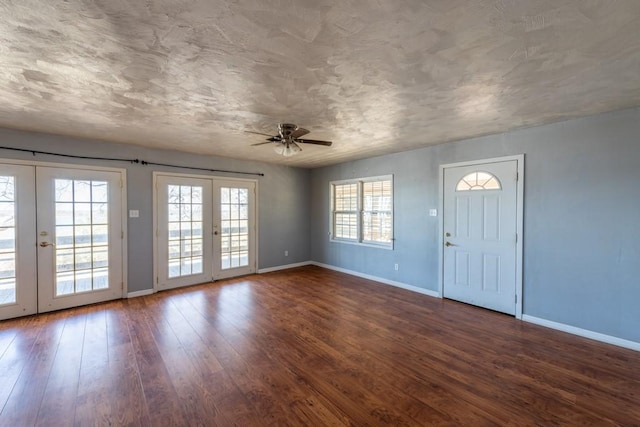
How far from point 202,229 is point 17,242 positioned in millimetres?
2410

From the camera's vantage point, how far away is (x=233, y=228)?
5824 mm

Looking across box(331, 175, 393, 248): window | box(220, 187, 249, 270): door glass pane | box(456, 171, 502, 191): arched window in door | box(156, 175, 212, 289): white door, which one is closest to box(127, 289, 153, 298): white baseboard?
box(156, 175, 212, 289): white door

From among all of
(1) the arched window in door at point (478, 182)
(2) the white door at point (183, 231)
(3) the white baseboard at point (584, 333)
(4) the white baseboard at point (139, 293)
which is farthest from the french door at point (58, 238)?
(3) the white baseboard at point (584, 333)

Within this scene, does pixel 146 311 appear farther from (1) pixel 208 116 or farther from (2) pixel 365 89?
(2) pixel 365 89

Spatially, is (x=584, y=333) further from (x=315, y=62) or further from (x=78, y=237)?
(x=78, y=237)

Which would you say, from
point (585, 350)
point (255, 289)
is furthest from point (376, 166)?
point (585, 350)

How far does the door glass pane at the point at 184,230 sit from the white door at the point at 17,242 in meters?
1.71

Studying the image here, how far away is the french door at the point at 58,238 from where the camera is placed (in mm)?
3721

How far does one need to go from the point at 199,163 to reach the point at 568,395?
5753 millimetres

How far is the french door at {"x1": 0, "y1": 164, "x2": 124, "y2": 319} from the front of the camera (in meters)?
3.72

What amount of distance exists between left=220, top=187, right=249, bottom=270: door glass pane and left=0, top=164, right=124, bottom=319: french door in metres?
1.70

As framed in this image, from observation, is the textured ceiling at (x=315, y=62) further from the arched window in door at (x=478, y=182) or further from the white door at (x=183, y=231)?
the white door at (x=183, y=231)

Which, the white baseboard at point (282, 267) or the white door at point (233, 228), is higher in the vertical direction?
the white door at point (233, 228)

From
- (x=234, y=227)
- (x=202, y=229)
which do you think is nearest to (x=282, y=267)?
(x=234, y=227)
